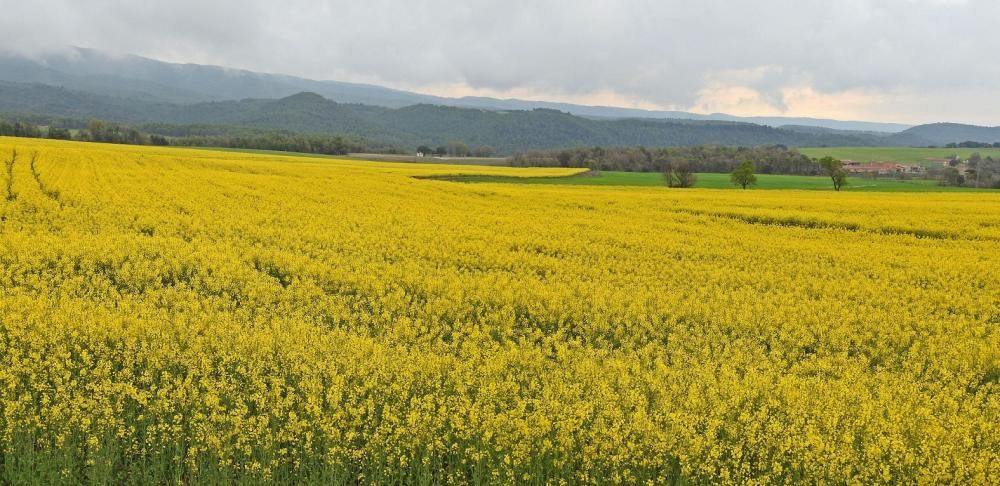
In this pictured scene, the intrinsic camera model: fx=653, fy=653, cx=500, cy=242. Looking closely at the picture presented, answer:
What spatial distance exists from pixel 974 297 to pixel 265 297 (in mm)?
15558

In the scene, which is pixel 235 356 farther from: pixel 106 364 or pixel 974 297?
pixel 974 297

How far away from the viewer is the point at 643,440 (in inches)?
271

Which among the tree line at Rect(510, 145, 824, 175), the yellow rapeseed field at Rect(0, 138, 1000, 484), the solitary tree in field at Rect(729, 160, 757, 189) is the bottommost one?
the yellow rapeseed field at Rect(0, 138, 1000, 484)

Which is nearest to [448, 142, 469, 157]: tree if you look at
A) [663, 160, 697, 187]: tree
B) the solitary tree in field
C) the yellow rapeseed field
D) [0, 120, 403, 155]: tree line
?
[0, 120, 403, 155]: tree line

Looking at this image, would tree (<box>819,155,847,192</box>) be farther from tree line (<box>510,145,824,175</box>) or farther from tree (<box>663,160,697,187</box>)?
tree line (<box>510,145,824,175</box>)

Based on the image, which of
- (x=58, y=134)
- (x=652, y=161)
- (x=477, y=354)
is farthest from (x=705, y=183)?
(x=58, y=134)

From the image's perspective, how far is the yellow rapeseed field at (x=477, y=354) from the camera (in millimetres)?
6777

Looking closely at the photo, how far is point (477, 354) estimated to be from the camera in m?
9.64

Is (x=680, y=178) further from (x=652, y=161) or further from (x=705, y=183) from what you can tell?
(x=652, y=161)

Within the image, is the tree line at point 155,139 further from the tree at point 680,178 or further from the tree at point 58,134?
the tree at point 680,178

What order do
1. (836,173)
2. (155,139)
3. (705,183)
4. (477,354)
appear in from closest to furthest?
(477,354)
(836,173)
(705,183)
(155,139)

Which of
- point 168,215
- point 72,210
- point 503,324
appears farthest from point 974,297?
point 72,210

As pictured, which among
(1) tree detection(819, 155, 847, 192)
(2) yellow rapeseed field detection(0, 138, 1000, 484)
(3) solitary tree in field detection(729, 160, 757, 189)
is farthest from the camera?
(1) tree detection(819, 155, 847, 192)

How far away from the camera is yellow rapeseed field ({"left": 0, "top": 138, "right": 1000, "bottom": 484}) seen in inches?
267
